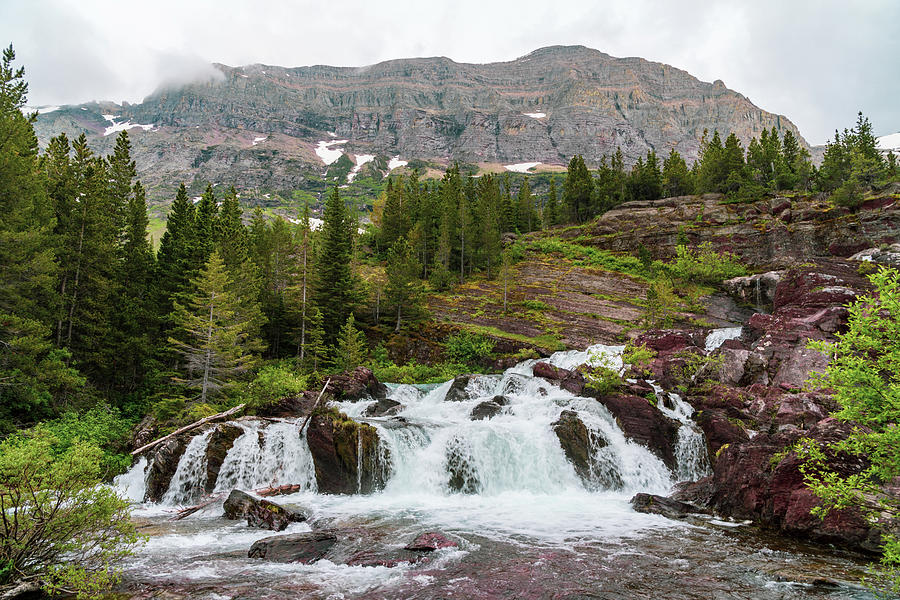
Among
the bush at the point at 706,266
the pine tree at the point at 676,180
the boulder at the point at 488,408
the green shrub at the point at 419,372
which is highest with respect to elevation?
the pine tree at the point at 676,180

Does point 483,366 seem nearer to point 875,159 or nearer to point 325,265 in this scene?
point 325,265

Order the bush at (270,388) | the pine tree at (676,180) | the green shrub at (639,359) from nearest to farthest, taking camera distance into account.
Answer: the bush at (270,388) → the green shrub at (639,359) → the pine tree at (676,180)

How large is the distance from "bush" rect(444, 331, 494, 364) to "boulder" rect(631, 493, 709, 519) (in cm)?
2518

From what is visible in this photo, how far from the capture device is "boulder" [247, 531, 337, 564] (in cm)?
1202

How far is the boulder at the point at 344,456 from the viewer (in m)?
20.8

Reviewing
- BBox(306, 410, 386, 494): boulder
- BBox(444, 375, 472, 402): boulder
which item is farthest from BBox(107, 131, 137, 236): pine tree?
BBox(444, 375, 472, 402): boulder

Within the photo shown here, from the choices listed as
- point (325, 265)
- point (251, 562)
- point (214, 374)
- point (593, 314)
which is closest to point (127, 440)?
point (214, 374)

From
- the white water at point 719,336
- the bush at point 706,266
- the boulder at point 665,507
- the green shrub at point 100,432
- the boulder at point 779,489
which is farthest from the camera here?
the bush at point 706,266

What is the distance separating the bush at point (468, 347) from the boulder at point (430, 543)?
1164 inches

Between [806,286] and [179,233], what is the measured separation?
48.7 meters

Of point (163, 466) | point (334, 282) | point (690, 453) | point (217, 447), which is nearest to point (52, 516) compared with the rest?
point (217, 447)

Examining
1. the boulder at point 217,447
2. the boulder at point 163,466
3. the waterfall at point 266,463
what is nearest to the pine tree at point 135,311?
the boulder at point 163,466

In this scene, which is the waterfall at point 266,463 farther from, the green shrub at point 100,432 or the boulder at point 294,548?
the boulder at point 294,548

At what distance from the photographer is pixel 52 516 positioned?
7.96m
